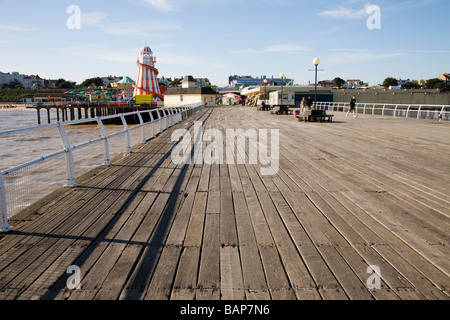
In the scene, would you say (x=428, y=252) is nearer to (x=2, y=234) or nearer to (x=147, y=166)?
(x=2, y=234)

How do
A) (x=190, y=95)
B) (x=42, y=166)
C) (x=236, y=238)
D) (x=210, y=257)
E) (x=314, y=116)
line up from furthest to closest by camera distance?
(x=190, y=95) → (x=314, y=116) → (x=42, y=166) → (x=236, y=238) → (x=210, y=257)

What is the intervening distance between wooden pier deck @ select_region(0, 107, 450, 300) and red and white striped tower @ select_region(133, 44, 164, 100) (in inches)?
3540

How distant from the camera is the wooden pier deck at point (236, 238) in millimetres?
2756

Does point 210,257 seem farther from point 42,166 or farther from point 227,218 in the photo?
point 42,166

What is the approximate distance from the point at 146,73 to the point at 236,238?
9439 centimetres

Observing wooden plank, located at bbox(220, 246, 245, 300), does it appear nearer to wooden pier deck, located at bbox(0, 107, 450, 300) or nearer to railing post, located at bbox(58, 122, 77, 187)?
wooden pier deck, located at bbox(0, 107, 450, 300)

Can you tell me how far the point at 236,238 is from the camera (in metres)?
3.71

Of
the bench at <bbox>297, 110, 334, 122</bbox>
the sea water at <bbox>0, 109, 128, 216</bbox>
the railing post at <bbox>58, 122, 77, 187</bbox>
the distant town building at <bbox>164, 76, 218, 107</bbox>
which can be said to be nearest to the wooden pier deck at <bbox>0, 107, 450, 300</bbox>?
the railing post at <bbox>58, 122, 77, 187</bbox>

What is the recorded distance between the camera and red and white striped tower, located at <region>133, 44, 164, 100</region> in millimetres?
92062

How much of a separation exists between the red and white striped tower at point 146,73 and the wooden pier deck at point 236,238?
8991 cm

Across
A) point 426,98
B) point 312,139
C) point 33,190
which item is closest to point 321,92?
point 426,98

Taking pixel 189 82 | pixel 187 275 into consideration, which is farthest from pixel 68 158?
pixel 189 82

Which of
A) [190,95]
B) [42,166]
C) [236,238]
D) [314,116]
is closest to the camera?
[236,238]

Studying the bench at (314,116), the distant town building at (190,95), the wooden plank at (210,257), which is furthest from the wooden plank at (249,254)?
the distant town building at (190,95)
